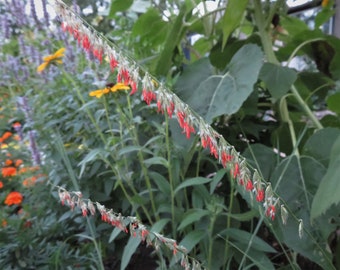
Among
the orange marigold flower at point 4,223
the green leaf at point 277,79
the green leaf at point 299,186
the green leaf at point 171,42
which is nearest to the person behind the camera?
the green leaf at point 299,186

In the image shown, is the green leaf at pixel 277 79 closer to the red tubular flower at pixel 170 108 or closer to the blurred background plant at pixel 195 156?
the blurred background plant at pixel 195 156

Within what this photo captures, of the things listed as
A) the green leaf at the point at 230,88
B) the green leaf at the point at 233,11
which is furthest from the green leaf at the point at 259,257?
the green leaf at the point at 233,11

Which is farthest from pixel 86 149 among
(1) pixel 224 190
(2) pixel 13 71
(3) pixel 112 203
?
(2) pixel 13 71

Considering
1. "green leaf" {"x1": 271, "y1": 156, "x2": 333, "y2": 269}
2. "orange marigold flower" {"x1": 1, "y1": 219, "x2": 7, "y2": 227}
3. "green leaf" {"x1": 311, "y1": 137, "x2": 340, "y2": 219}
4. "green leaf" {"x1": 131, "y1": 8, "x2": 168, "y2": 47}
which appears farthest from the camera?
"green leaf" {"x1": 131, "y1": 8, "x2": 168, "y2": 47}

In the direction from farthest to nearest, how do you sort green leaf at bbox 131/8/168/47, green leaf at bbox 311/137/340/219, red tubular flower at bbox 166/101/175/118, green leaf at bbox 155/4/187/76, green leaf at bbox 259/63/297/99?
green leaf at bbox 131/8/168/47 < green leaf at bbox 155/4/187/76 < green leaf at bbox 259/63/297/99 < green leaf at bbox 311/137/340/219 < red tubular flower at bbox 166/101/175/118

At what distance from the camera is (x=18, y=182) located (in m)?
1.63

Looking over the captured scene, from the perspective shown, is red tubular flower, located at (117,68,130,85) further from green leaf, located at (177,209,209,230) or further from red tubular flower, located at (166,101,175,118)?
green leaf, located at (177,209,209,230)

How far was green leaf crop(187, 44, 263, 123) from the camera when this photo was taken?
0.83 m

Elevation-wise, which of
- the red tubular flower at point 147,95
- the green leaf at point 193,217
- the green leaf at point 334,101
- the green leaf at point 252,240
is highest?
the red tubular flower at point 147,95

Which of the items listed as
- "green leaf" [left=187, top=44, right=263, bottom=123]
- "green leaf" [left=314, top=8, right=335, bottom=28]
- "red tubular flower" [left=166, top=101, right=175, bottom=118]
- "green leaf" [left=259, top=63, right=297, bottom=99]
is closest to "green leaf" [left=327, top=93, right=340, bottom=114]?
"green leaf" [left=259, top=63, right=297, bottom=99]

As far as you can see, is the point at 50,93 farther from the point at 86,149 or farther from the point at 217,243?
the point at 217,243

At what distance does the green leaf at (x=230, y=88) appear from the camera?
831 mm

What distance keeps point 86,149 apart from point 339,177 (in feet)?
2.46

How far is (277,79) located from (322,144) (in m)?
0.19
